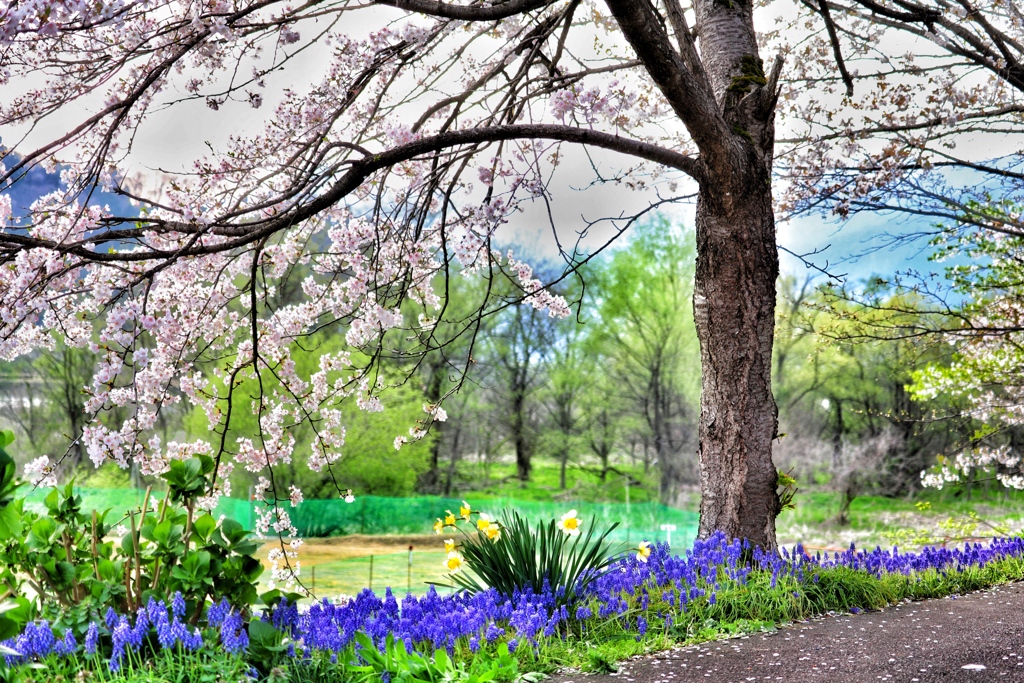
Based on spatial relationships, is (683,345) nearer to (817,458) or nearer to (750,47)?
(817,458)

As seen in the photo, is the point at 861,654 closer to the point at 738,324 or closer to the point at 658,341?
the point at 738,324

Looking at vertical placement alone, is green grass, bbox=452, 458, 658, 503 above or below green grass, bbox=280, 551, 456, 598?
above

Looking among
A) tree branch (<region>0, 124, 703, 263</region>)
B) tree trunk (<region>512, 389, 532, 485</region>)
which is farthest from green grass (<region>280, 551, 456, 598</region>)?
tree branch (<region>0, 124, 703, 263</region>)

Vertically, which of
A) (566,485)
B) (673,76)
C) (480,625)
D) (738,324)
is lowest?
(566,485)

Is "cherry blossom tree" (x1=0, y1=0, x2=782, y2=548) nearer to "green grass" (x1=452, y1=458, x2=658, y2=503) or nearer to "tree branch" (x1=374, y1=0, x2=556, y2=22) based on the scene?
"tree branch" (x1=374, y1=0, x2=556, y2=22)

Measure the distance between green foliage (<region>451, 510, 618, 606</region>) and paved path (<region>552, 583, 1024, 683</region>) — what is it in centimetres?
63

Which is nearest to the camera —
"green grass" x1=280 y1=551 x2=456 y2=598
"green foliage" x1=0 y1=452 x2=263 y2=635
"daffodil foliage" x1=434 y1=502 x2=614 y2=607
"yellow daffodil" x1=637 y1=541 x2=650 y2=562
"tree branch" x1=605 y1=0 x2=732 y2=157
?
"green foliage" x1=0 y1=452 x2=263 y2=635

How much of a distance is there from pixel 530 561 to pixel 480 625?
23.9 inches

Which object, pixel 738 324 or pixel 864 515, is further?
pixel 864 515

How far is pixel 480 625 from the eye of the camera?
11.3 feet

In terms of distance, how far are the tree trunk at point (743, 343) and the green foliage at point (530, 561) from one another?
1294mm

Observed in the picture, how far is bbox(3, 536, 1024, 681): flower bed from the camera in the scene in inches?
114

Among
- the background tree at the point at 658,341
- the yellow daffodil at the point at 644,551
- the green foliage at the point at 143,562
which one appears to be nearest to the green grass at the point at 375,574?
the background tree at the point at 658,341

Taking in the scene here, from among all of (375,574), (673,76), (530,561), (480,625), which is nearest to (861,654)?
(530,561)
